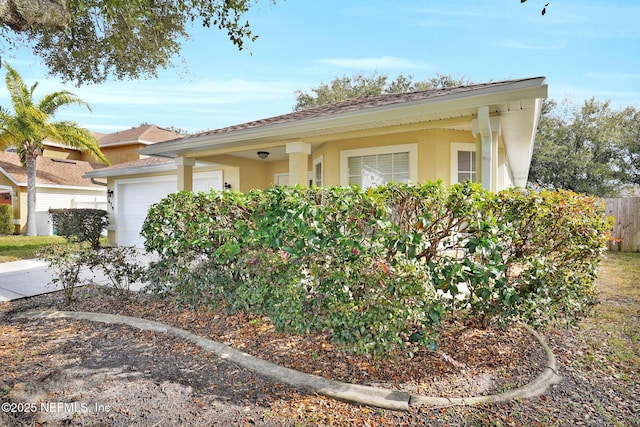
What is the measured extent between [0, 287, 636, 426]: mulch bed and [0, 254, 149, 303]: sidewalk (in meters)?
1.72

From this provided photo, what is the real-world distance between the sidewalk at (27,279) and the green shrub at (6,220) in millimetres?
11363

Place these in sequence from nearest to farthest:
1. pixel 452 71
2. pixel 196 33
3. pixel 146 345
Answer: pixel 146 345
pixel 196 33
pixel 452 71

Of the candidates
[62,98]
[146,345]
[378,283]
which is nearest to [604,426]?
[378,283]

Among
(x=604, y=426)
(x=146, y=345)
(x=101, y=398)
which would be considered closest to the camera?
(x=604, y=426)

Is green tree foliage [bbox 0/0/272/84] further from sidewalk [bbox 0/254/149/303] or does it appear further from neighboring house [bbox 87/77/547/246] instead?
sidewalk [bbox 0/254/149/303]

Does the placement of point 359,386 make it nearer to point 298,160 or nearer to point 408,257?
point 408,257

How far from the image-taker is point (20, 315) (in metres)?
5.21

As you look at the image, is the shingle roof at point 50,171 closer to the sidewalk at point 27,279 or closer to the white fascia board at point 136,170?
the white fascia board at point 136,170

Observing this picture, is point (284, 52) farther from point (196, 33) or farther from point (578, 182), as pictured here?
point (578, 182)

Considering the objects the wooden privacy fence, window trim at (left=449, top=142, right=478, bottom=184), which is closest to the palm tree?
window trim at (left=449, top=142, right=478, bottom=184)

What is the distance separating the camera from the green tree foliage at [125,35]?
21.5ft

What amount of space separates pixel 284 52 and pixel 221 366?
8.37 meters

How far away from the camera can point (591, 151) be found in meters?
21.6

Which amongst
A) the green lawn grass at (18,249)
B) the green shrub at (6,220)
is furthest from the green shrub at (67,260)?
the green shrub at (6,220)
